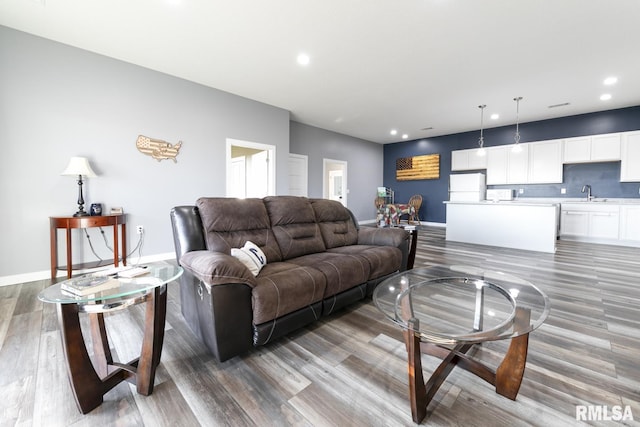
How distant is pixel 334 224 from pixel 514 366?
81.2 inches

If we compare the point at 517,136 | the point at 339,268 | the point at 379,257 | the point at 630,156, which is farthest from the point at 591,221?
the point at 339,268

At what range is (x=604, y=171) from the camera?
18.2ft

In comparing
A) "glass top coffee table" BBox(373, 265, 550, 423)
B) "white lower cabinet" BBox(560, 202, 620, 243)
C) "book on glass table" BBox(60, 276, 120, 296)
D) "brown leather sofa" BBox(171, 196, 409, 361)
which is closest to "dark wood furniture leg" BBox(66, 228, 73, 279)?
"brown leather sofa" BBox(171, 196, 409, 361)

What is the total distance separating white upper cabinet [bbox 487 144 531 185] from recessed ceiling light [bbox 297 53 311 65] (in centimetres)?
557

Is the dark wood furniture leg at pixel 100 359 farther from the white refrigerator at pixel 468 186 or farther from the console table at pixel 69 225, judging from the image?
the white refrigerator at pixel 468 186

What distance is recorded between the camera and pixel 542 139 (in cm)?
612

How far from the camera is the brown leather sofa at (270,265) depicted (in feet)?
5.08

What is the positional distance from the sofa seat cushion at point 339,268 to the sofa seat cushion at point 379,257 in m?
0.08

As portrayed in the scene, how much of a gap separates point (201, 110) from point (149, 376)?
3.90 meters

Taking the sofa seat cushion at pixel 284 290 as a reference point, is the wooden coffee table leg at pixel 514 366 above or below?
below

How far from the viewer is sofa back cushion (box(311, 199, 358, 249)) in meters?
2.96

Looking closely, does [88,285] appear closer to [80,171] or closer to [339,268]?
[339,268]

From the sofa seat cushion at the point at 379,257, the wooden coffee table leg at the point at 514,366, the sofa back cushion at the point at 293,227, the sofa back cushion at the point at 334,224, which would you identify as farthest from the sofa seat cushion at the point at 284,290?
the wooden coffee table leg at the point at 514,366

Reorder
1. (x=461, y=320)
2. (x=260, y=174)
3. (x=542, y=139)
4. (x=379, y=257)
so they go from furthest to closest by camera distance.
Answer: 1. (x=542, y=139)
2. (x=260, y=174)
3. (x=379, y=257)
4. (x=461, y=320)
